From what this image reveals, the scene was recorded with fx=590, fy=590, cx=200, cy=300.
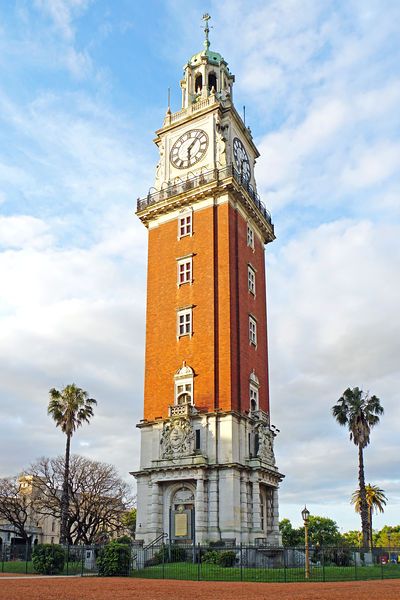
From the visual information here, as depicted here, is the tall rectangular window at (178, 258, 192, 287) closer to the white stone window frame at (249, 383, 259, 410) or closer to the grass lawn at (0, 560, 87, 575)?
the white stone window frame at (249, 383, 259, 410)

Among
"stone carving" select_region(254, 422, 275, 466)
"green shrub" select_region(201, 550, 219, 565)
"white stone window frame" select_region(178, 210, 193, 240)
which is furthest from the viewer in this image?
"white stone window frame" select_region(178, 210, 193, 240)

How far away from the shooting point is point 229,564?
33844 mm

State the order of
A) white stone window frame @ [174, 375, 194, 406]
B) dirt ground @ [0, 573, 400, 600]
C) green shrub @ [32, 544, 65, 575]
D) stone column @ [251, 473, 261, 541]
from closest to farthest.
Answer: dirt ground @ [0, 573, 400, 600]
green shrub @ [32, 544, 65, 575]
stone column @ [251, 473, 261, 541]
white stone window frame @ [174, 375, 194, 406]

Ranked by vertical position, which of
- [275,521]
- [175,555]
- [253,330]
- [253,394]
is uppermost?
[253,330]

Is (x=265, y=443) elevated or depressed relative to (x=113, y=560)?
elevated

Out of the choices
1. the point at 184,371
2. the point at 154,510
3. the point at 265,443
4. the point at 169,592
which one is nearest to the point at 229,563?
the point at 154,510

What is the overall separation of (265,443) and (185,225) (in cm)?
1943

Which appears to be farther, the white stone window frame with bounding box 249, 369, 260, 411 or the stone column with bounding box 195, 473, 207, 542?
the white stone window frame with bounding box 249, 369, 260, 411

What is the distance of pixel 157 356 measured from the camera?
158ft

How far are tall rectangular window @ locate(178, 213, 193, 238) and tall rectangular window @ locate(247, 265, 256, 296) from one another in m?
6.10

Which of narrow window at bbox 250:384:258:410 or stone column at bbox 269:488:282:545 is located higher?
narrow window at bbox 250:384:258:410

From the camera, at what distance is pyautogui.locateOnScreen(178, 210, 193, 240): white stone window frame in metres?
50.7

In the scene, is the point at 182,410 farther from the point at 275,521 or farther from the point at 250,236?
the point at 250,236

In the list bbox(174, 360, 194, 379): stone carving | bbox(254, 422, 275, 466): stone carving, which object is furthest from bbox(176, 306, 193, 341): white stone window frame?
bbox(254, 422, 275, 466): stone carving
